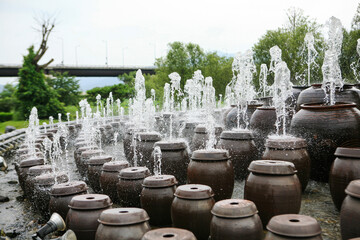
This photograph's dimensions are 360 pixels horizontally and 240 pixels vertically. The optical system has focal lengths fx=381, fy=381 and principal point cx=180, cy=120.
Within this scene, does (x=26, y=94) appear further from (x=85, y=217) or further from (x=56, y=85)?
(x=85, y=217)

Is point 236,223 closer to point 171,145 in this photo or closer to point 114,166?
point 171,145

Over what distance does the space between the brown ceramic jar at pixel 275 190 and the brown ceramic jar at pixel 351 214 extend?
0.74m

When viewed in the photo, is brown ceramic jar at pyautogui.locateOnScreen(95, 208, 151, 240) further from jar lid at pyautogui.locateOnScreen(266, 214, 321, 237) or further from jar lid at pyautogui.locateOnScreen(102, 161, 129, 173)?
jar lid at pyautogui.locateOnScreen(102, 161, 129, 173)

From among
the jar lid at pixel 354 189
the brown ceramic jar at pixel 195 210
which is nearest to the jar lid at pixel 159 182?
the brown ceramic jar at pixel 195 210

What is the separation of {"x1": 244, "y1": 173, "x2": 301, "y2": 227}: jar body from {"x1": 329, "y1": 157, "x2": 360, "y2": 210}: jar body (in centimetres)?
64

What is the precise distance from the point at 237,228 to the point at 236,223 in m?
0.05

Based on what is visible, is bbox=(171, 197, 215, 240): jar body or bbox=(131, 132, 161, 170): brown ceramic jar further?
bbox=(131, 132, 161, 170): brown ceramic jar

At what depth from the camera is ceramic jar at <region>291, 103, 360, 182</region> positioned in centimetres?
597

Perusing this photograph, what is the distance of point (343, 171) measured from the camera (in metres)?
4.84

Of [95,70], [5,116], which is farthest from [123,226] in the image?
[95,70]

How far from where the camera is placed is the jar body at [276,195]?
4613mm

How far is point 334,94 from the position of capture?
7527mm

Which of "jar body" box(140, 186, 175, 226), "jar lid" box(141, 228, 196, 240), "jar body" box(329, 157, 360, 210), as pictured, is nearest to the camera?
"jar lid" box(141, 228, 196, 240)

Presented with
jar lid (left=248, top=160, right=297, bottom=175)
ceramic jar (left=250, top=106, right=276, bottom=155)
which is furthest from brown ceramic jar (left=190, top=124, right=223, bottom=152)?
jar lid (left=248, top=160, right=297, bottom=175)
